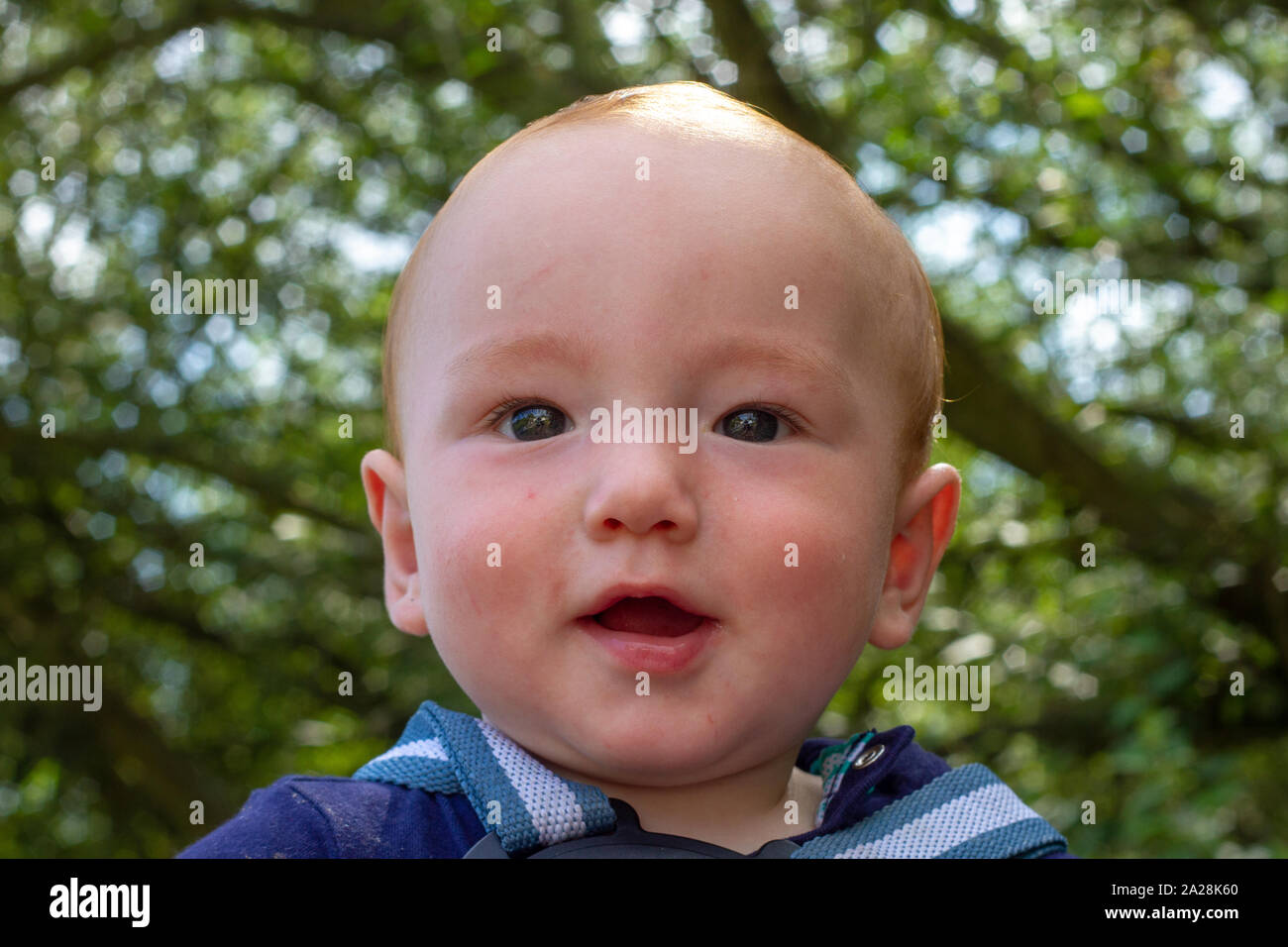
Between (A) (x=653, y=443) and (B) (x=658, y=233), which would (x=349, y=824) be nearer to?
(A) (x=653, y=443)

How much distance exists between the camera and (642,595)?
1.04m

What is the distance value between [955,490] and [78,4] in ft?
8.96

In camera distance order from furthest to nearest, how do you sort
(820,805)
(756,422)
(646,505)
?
(820,805) → (756,422) → (646,505)

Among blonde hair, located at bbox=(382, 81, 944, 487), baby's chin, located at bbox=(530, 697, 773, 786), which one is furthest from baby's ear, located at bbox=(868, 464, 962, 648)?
baby's chin, located at bbox=(530, 697, 773, 786)

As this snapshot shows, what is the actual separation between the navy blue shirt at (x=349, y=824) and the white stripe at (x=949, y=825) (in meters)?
0.05

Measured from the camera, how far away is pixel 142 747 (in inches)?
125

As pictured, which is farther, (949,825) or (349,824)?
(949,825)

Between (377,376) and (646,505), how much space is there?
2.37m

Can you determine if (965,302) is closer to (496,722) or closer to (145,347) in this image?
(145,347)

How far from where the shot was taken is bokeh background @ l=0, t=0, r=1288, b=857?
Answer: 9.34ft

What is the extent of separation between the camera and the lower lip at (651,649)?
3.43ft

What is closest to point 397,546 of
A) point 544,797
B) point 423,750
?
point 423,750
